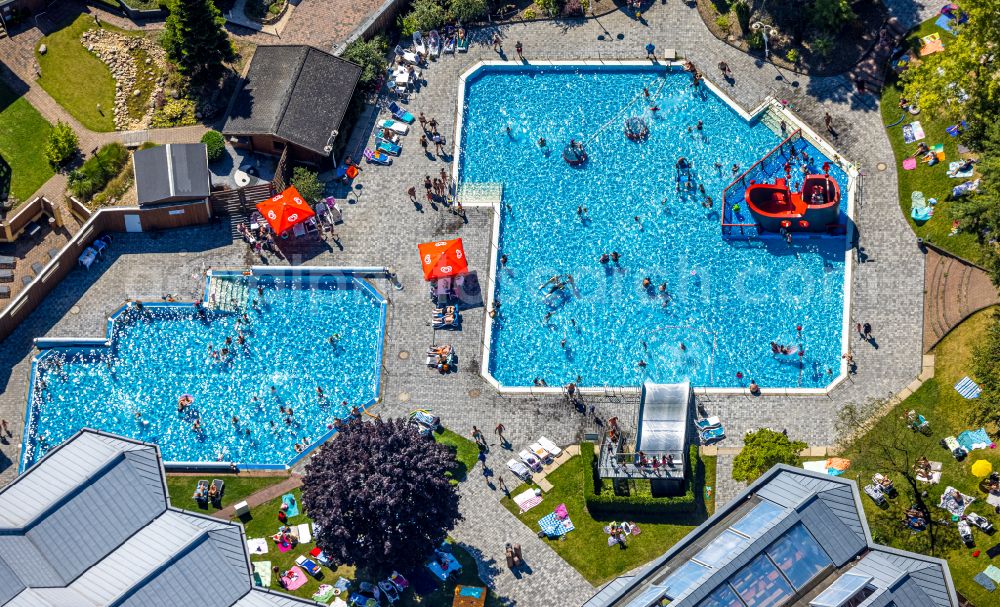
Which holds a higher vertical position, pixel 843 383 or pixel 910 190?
pixel 910 190

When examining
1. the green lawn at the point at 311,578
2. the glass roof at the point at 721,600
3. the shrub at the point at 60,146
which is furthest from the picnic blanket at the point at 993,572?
the shrub at the point at 60,146

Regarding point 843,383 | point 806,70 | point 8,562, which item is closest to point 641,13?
point 806,70

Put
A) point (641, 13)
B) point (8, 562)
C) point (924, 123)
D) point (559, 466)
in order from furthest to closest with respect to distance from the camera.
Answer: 1. point (641, 13)
2. point (924, 123)
3. point (559, 466)
4. point (8, 562)

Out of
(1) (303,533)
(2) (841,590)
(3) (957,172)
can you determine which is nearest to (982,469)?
(2) (841,590)

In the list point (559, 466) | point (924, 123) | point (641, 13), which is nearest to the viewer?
point (559, 466)

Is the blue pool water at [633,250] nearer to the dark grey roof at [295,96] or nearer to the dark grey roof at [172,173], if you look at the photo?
the dark grey roof at [295,96]

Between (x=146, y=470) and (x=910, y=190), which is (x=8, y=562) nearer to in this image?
(x=146, y=470)

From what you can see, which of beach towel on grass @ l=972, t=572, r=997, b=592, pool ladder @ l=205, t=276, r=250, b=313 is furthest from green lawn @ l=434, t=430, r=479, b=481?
beach towel on grass @ l=972, t=572, r=997, b=592

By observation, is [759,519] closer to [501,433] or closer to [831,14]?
[501,433]
